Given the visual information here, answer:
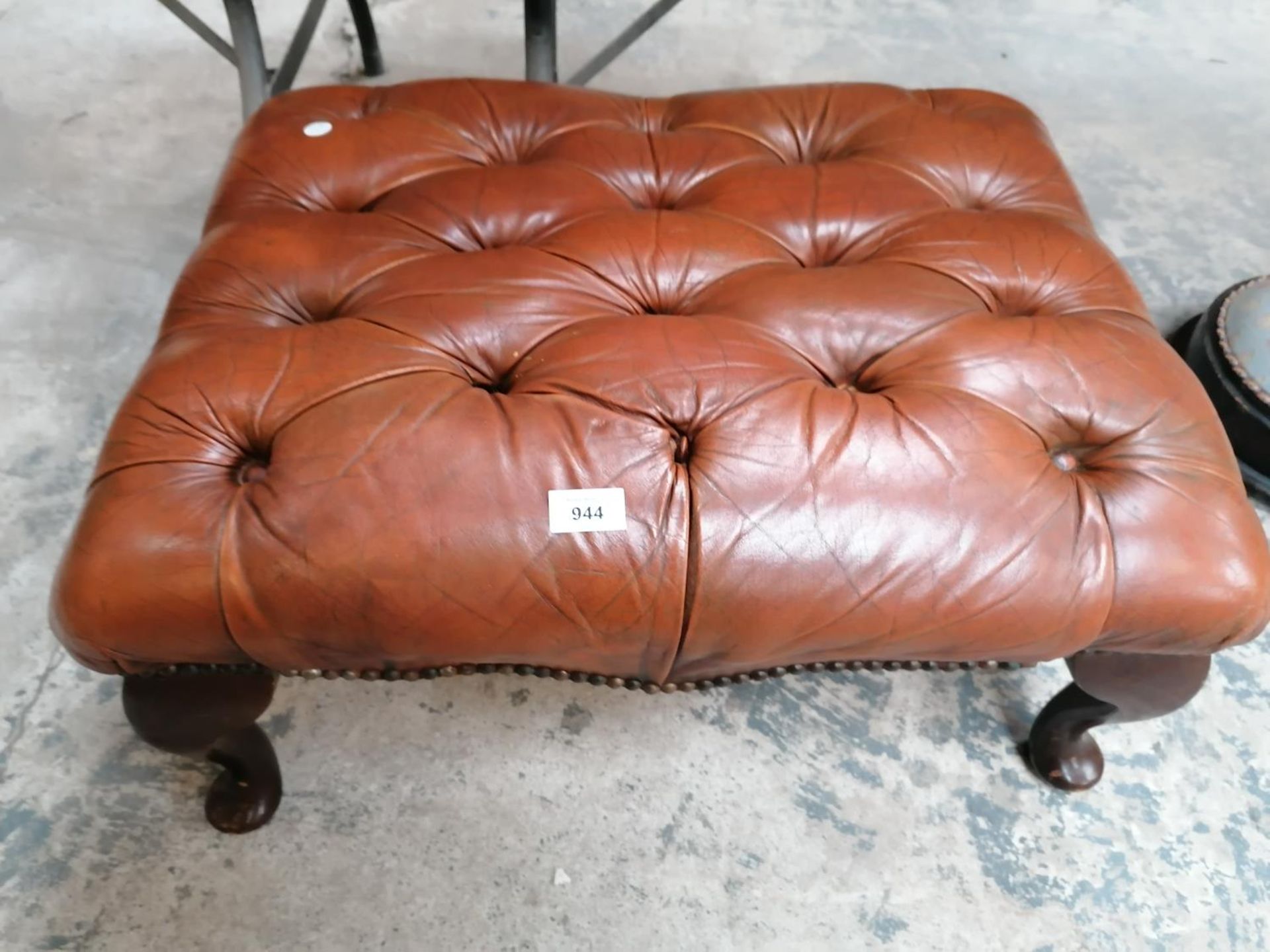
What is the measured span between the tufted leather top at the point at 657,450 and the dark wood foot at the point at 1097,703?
0.20ft

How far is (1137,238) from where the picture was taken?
4.86ft

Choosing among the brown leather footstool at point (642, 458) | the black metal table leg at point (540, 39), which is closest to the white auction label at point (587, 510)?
the brown leather footstool at point (642, 458)

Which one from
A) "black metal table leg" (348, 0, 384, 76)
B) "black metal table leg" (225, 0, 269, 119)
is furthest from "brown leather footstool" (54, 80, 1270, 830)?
"black metal table leg" (348, 0, 384, 76)

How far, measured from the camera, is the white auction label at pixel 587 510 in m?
0.58

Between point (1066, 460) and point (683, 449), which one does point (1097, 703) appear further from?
point (683, 449)

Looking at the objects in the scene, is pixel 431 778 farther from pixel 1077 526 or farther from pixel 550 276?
pixel 1077 526

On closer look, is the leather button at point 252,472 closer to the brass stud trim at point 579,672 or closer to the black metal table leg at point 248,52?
the brass stud trim at point 579,672

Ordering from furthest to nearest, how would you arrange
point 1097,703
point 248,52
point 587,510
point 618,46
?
1. point 618,46
2. point 248,52
3. point 1097,703
4. point 587,510

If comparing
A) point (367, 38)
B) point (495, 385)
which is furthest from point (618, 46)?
point (495, 385)

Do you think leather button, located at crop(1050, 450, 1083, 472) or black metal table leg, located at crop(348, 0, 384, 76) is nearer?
leather button, located at crop(1050, 450, 1083, 472)

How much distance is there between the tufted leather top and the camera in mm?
575

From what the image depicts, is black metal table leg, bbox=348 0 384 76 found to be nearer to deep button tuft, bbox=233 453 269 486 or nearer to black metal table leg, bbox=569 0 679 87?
black metal table leg, bbox=569 0 679 87

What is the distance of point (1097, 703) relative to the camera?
2.66 ft

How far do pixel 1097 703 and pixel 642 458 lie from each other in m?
0.51
